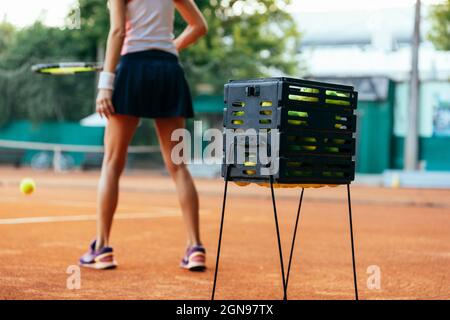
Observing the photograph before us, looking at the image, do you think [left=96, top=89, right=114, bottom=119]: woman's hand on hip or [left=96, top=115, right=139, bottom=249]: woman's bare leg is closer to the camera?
[left=96, top=89, right=114, bottom=119]: woman's hand on hip

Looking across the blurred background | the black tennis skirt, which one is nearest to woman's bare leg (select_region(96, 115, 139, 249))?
the black tennis skirt

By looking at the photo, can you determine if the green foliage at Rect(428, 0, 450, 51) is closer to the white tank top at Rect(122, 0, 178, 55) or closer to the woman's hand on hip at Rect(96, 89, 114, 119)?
the white tank top at Rect(122, 0, 178, 55)

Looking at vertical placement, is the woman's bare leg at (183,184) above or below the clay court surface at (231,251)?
above

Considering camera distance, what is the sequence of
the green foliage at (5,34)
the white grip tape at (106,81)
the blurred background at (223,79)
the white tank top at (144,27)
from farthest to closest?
the green foliage at (5,34) → the blurred background at (223,79) → the white tank top at (144,27) → the white grip tape at (106,81)

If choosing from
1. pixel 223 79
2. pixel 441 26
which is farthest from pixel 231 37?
pixel 441 26

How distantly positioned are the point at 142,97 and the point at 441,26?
24486 millimetres

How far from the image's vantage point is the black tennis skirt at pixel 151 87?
5.45m

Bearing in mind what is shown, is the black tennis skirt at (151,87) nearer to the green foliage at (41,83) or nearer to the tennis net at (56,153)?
the tennis net at (56,153)

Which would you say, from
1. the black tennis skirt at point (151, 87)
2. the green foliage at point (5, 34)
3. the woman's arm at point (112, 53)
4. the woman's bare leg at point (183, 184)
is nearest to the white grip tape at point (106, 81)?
the woman's arm at point (112, 53)

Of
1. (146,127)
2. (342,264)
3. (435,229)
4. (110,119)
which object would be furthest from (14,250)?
(146,127)

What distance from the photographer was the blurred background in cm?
2722

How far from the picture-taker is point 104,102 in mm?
5258
